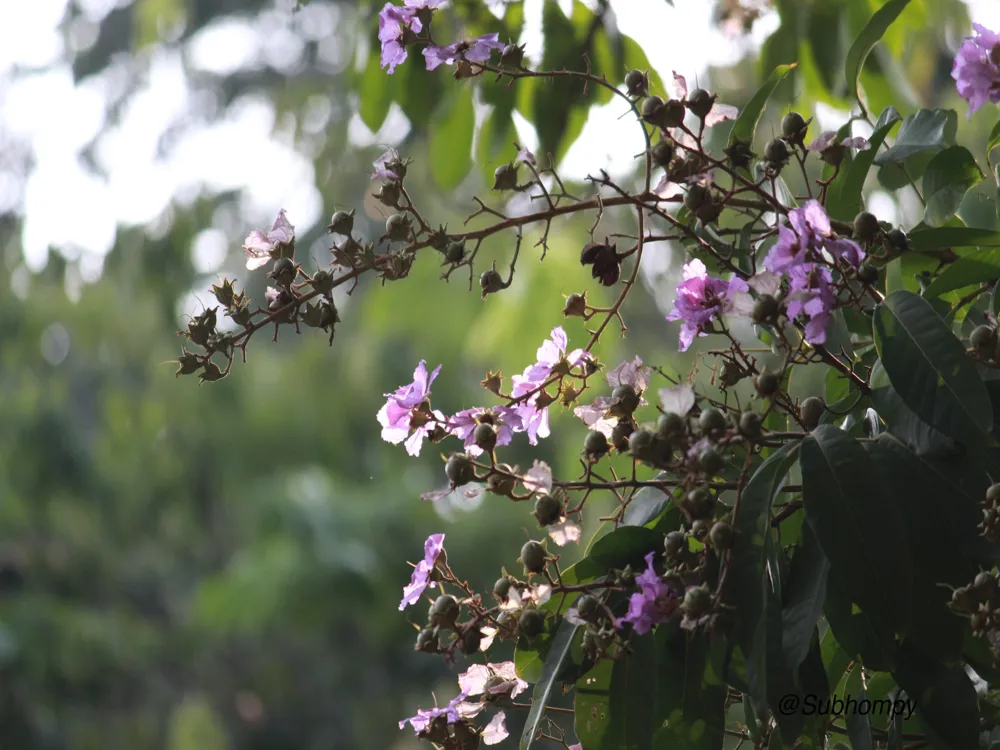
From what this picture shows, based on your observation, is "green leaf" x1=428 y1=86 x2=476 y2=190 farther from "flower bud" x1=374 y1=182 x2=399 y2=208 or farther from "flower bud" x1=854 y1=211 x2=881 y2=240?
"flower bud" x1=854 y1=211 x2=881 y2=240

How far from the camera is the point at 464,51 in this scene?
0.70 metres

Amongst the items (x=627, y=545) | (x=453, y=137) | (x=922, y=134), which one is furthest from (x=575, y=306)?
(x=453, y=137)

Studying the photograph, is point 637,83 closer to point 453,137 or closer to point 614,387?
point 614,387

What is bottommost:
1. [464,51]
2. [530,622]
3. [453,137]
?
[530,622]

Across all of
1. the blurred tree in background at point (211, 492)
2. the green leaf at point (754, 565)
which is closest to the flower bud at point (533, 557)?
the green leaf at point (754, 565)

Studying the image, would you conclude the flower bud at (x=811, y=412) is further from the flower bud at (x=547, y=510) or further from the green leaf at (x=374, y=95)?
the green leaf at (x=374, y=95)

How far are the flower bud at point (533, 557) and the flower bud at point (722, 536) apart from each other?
0.10 m

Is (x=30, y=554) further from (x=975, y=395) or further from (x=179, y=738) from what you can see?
(x=975, y=395)

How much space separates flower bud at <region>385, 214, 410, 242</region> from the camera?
25.7 inches

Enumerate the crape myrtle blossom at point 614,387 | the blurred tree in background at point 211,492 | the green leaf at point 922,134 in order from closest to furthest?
the crape myrtle blossom at point 614,387
the green leaf at point 922,134
the blurred tree in background at point 211,492

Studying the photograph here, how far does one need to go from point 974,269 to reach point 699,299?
174 millimetres

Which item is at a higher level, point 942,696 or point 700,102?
point 700,102

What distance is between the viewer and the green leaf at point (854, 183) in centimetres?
71

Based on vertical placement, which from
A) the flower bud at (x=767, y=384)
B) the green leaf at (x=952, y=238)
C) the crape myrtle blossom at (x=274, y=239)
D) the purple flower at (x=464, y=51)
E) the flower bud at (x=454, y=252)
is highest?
the purple flower at (x=464, y=51)
